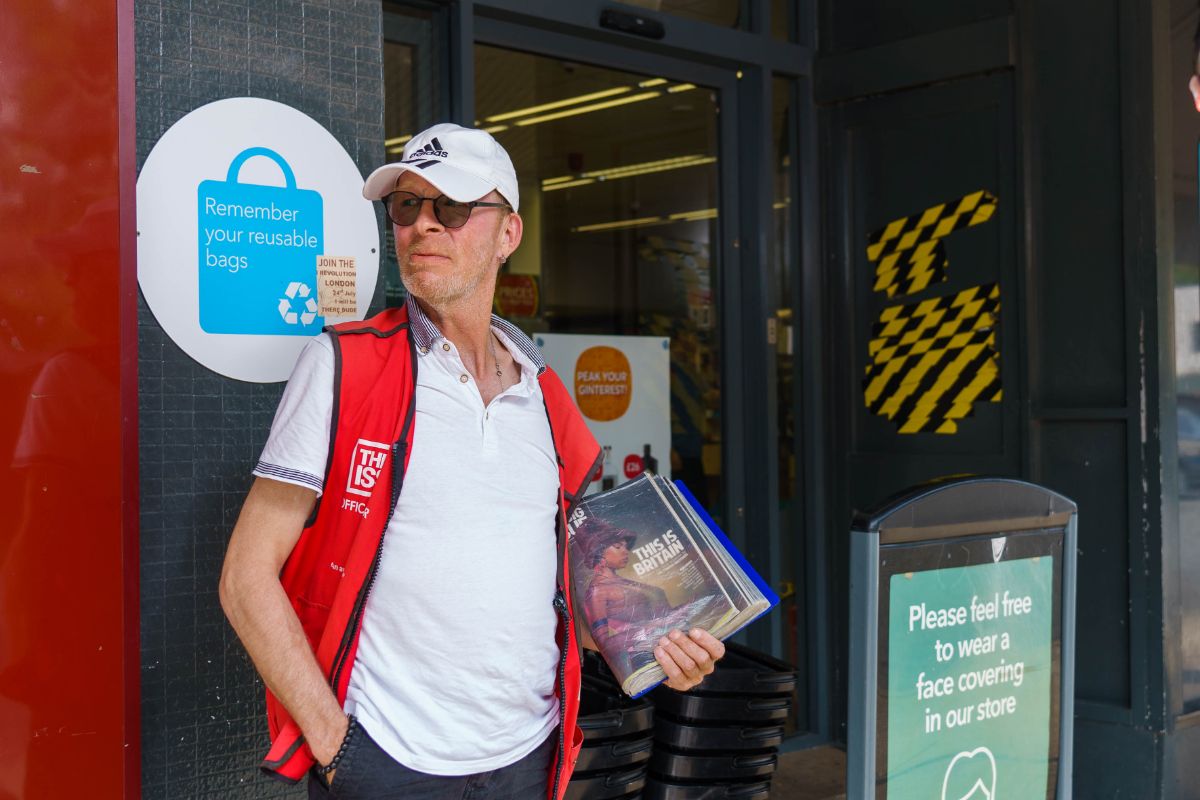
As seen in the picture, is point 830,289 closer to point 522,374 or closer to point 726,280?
point 726,280

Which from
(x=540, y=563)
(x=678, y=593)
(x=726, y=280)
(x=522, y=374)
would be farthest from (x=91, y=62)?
(x=726, y=280)

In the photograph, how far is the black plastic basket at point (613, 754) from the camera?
3572 mm

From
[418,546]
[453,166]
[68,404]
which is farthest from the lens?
[68,404]

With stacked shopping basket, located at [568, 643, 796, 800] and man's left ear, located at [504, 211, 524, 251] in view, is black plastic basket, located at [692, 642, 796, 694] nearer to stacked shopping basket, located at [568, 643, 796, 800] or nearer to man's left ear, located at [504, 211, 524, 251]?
stacked shopping basket, located at [568, 643, 796, 800]

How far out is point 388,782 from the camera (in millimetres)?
2164

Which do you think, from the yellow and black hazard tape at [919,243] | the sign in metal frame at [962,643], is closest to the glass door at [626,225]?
the yellow and black hazard tape at [919,243]

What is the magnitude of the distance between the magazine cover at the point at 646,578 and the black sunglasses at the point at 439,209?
0.67m

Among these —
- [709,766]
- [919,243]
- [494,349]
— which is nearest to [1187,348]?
[919,243]

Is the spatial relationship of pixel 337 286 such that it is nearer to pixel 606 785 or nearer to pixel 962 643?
pixel 606 785

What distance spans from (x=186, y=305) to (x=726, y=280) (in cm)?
256

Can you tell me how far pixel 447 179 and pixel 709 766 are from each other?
2.27 meters

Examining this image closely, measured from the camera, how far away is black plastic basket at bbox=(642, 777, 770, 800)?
12.6ft

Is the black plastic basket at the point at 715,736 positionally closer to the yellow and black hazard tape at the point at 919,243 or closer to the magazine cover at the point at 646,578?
the magazine cover at the point at 646,578

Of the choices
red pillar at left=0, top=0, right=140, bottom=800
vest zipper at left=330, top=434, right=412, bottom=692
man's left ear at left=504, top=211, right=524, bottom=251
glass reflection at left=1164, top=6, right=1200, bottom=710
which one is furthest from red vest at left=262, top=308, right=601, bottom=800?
glass reflection at left=1164, top=6, right=1200, bottom=710
